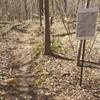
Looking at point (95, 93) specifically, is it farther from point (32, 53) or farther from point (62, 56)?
point (32, 53)

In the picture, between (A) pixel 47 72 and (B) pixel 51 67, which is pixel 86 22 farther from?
(B) pixel 51 67

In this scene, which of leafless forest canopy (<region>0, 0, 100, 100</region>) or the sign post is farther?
leafless forest canopy (<region>0, 0, 100, 100</region>)

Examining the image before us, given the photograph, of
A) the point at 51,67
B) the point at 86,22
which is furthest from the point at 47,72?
the point at 86,22

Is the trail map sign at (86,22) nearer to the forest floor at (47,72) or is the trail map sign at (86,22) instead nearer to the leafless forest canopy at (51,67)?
the leafless forest canopy at (51,67)

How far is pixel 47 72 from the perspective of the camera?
9.91m

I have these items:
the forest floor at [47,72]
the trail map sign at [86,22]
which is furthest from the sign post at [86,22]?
the forest floor at [47,72]

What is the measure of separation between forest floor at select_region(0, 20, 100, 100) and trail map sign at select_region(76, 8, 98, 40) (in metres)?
2.11

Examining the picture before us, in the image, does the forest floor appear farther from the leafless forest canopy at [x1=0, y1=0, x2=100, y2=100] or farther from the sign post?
the sign post

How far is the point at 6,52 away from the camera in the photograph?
13.2 meters

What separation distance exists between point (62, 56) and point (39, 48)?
6.05 feet

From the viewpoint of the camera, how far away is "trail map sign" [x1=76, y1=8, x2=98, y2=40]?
757cm

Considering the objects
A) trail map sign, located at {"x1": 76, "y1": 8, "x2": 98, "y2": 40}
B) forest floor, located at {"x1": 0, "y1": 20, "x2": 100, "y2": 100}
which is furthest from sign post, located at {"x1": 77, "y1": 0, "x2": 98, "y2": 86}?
forest floor, located at {"x1": 0, "y1": 20, "x2": 100, "y2": 100}

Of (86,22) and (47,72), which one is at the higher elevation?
(86,22)

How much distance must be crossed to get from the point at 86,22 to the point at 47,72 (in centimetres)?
319
